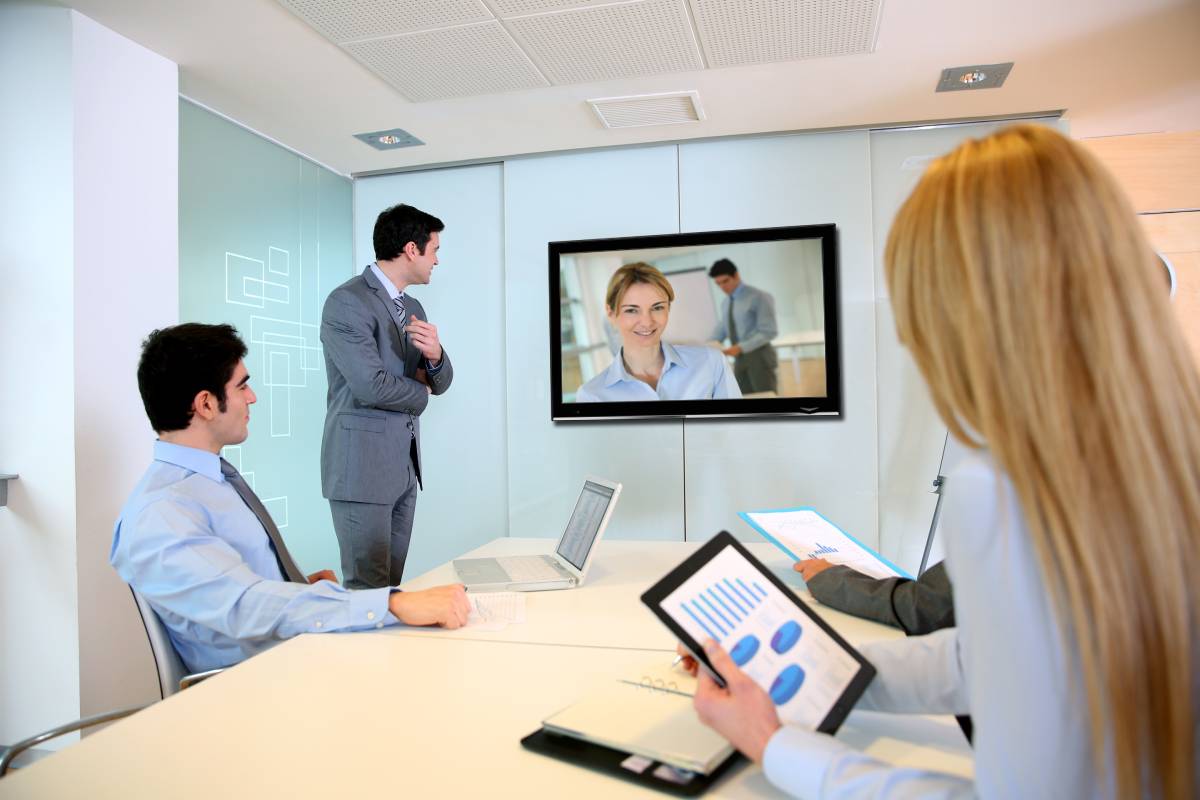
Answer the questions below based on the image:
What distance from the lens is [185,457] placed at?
5.94 ft

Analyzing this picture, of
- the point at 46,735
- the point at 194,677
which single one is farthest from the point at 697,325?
the point at 46,735

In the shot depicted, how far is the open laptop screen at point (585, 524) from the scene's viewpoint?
2.12 metres

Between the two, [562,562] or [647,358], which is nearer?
[562,562]

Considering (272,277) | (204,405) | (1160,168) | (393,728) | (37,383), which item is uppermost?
(1160,168)

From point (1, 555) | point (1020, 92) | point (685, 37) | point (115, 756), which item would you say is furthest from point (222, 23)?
point (1020, 92)

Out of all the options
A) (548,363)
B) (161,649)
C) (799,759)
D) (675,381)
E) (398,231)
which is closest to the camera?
(799,759)

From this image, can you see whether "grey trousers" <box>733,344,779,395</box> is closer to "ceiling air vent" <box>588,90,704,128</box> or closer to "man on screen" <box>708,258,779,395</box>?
"man on screen" <box>708,258,779,395</box>

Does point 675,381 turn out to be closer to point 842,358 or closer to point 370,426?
point 842,358

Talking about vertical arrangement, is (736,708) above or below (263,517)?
below

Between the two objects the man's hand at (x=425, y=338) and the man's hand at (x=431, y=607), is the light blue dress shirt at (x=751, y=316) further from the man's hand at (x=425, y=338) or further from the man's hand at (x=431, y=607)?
the man's hand at (x=431, y=607)

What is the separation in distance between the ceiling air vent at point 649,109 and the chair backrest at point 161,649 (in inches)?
119

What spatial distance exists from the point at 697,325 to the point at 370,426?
6.76 feet

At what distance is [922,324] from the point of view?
2.66 ft

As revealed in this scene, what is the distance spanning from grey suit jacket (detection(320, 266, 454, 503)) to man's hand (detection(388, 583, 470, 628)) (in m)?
1.45
